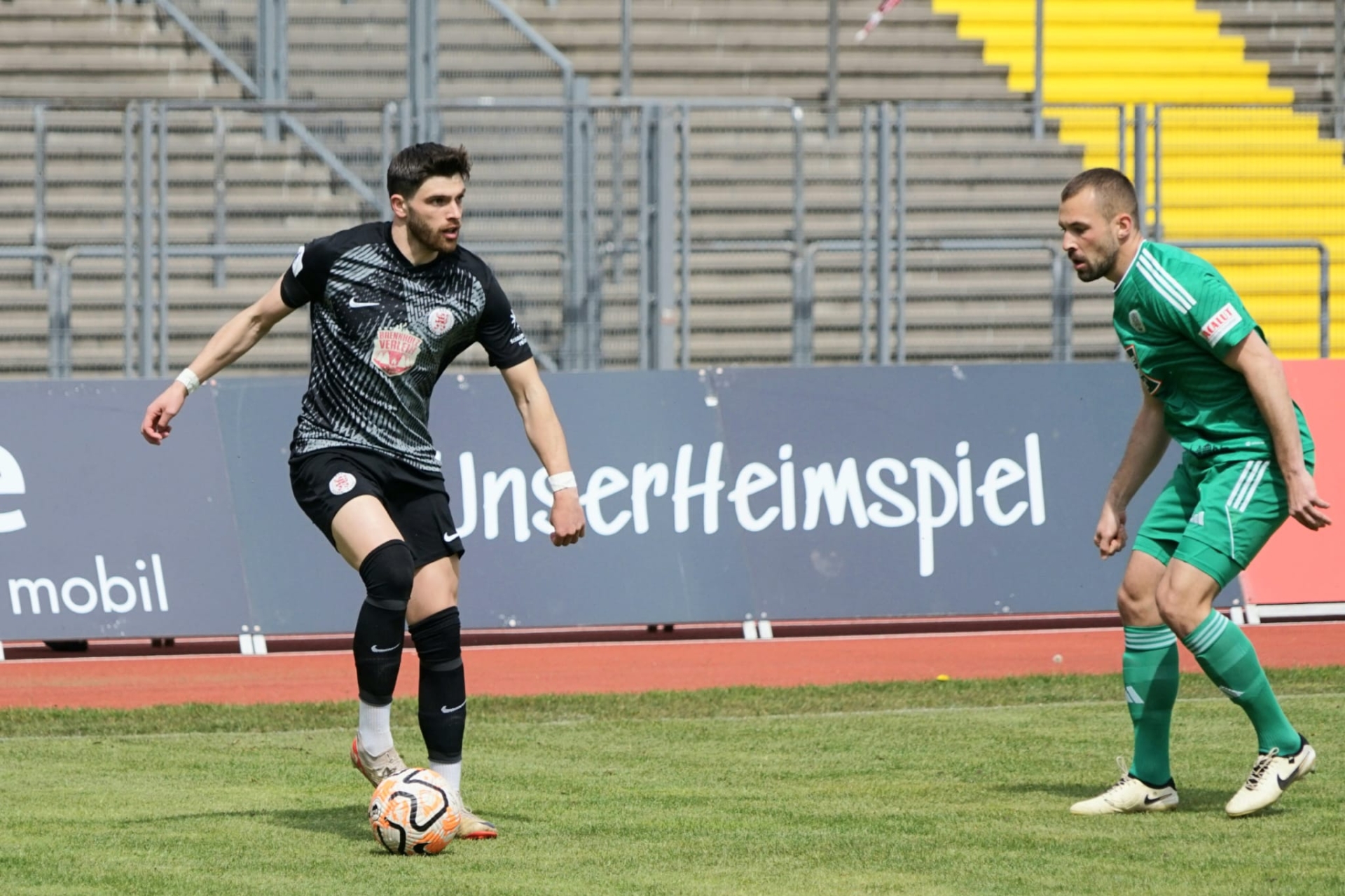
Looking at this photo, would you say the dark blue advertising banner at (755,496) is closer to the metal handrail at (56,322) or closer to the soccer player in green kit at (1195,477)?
the metal handrail at (56,322)

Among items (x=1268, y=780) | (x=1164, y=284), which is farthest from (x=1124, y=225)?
(x=1268, y=780)

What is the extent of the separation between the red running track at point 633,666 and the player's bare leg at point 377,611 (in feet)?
14.6

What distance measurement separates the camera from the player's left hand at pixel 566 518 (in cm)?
671

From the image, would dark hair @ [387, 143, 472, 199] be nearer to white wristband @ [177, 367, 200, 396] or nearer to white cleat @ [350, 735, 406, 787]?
white wristband @ [177, 367, 200, 396]

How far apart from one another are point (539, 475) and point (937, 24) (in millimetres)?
12068

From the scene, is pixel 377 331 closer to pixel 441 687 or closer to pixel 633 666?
pixel 441 687

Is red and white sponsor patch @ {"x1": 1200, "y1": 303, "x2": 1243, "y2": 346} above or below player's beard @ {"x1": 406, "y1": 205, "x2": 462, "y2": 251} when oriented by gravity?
below

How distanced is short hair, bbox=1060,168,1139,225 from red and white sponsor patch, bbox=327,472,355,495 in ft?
8.06

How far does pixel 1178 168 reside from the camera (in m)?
18.5

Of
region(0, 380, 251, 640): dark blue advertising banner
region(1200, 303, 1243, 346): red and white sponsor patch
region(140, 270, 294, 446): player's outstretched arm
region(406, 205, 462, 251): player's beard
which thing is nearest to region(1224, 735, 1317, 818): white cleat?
region(1200, 303, 1243, 346): red and white sponsor patch

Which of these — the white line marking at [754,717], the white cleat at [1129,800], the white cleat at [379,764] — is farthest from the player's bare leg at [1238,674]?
the white line marking at [754,717]

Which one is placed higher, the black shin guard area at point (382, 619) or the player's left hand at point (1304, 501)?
the player's left hand at point (1304, 501)

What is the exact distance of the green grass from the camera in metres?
5.86

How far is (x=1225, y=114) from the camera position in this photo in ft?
59.1
